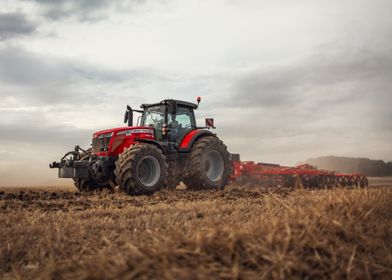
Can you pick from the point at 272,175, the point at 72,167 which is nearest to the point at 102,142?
the point at 72,167

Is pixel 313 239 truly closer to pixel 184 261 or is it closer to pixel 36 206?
pixel 184 261

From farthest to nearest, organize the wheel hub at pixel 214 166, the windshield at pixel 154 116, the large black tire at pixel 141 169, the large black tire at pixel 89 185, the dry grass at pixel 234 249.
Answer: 1. the wheel hub at pixel 214 166
2. the windshield at pixel 154 116
3. the large black tire at pixel 89 185
4. the large black tire at pixel 141 169
5. the dry grass at pixel 234 249

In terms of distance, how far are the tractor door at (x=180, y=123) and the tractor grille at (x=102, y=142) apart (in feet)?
6.03

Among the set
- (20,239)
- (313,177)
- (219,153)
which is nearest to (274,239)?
(20,239)

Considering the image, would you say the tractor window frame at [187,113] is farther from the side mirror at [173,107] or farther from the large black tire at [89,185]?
the large black tire at [89,185]

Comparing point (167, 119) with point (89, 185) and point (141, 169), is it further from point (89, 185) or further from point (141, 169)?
point (89, 185)

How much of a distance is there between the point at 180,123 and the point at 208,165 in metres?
1.60

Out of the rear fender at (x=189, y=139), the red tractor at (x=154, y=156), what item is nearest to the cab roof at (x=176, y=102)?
the red tractor at (x=154, y=156)

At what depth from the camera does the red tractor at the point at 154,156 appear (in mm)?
10516

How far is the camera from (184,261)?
103 inches

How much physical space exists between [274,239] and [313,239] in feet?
1.11

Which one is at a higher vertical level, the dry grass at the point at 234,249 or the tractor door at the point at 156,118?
the tractor door at the point at 156,118

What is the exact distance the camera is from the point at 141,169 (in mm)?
11039

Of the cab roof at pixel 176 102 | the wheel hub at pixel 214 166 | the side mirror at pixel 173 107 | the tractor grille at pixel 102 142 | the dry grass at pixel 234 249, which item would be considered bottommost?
the dry grass at pixel 234 249
